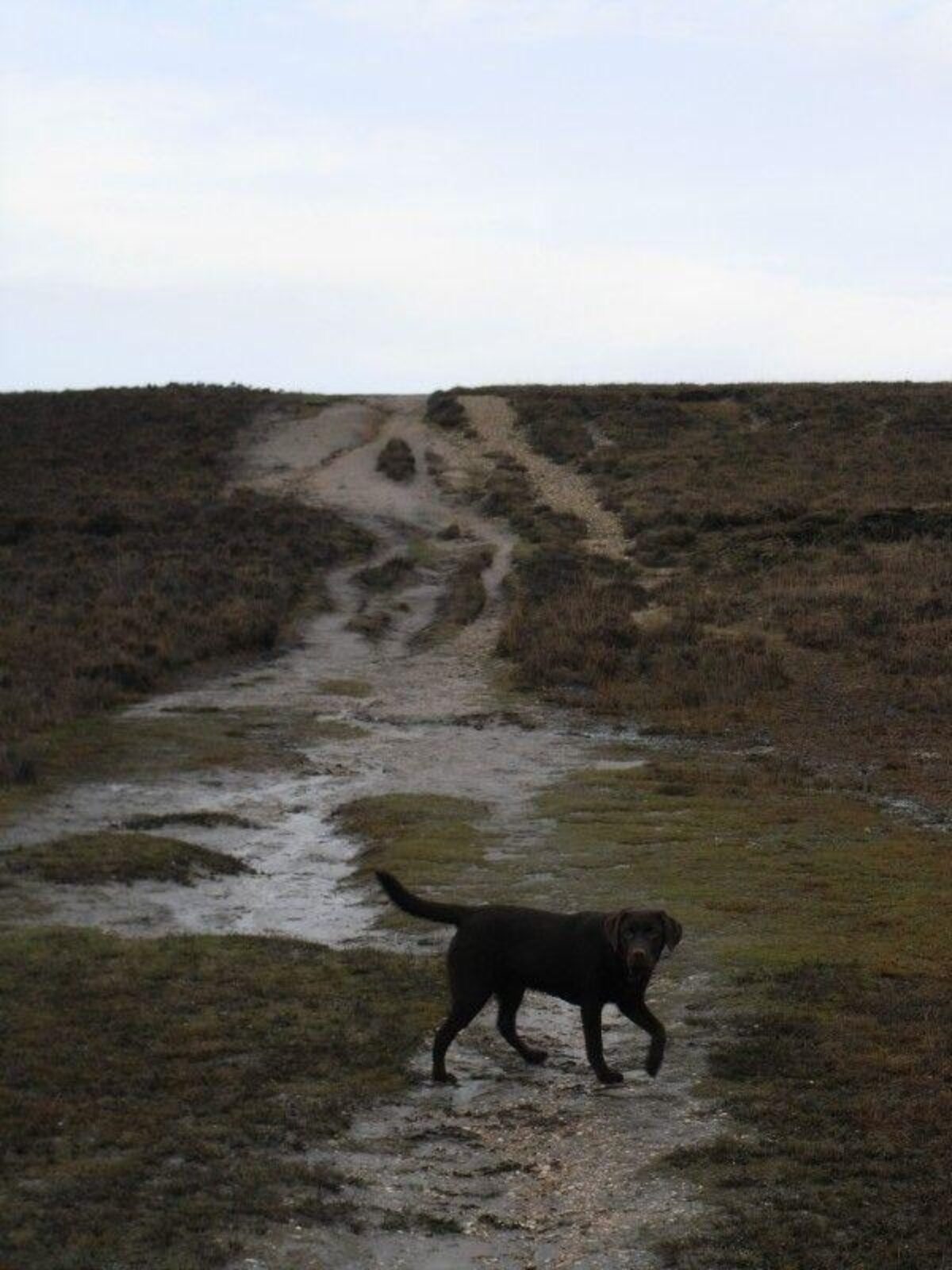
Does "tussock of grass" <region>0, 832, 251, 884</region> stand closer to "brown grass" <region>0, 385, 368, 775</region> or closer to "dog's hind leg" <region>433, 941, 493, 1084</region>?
"brown grass" <region>0, 385, 368, 775</region>

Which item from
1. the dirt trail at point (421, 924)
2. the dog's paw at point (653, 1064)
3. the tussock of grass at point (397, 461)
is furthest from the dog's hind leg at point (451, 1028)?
the tussock of grass at point (397, 461)

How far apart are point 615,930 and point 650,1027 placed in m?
1.06

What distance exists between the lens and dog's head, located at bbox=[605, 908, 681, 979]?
12383 mm

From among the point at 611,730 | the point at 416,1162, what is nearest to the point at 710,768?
the point at 611,730

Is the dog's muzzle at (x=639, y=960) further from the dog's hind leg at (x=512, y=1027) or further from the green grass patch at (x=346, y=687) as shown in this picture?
the green grass patch at (x=346, y=687)

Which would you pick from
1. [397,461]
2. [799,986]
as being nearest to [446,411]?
[397,461]

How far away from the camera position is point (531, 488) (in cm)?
6500

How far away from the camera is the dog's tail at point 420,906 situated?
1306 centimetres

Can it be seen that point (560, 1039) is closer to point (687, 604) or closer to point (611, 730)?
point (611, 730)

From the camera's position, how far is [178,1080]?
42.8 ft

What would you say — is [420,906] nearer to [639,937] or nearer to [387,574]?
[639,937]

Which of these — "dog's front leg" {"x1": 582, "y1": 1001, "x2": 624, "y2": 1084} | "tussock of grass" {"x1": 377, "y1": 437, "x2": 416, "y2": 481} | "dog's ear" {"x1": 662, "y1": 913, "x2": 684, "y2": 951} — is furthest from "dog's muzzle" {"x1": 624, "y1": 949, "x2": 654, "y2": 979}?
"tussock of grass" {"x1": 377, "y1": 437, "x2": 416, "y2": 481}

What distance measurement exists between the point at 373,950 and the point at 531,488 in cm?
4807

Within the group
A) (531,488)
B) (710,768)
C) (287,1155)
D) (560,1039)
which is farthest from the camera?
(531,488)
